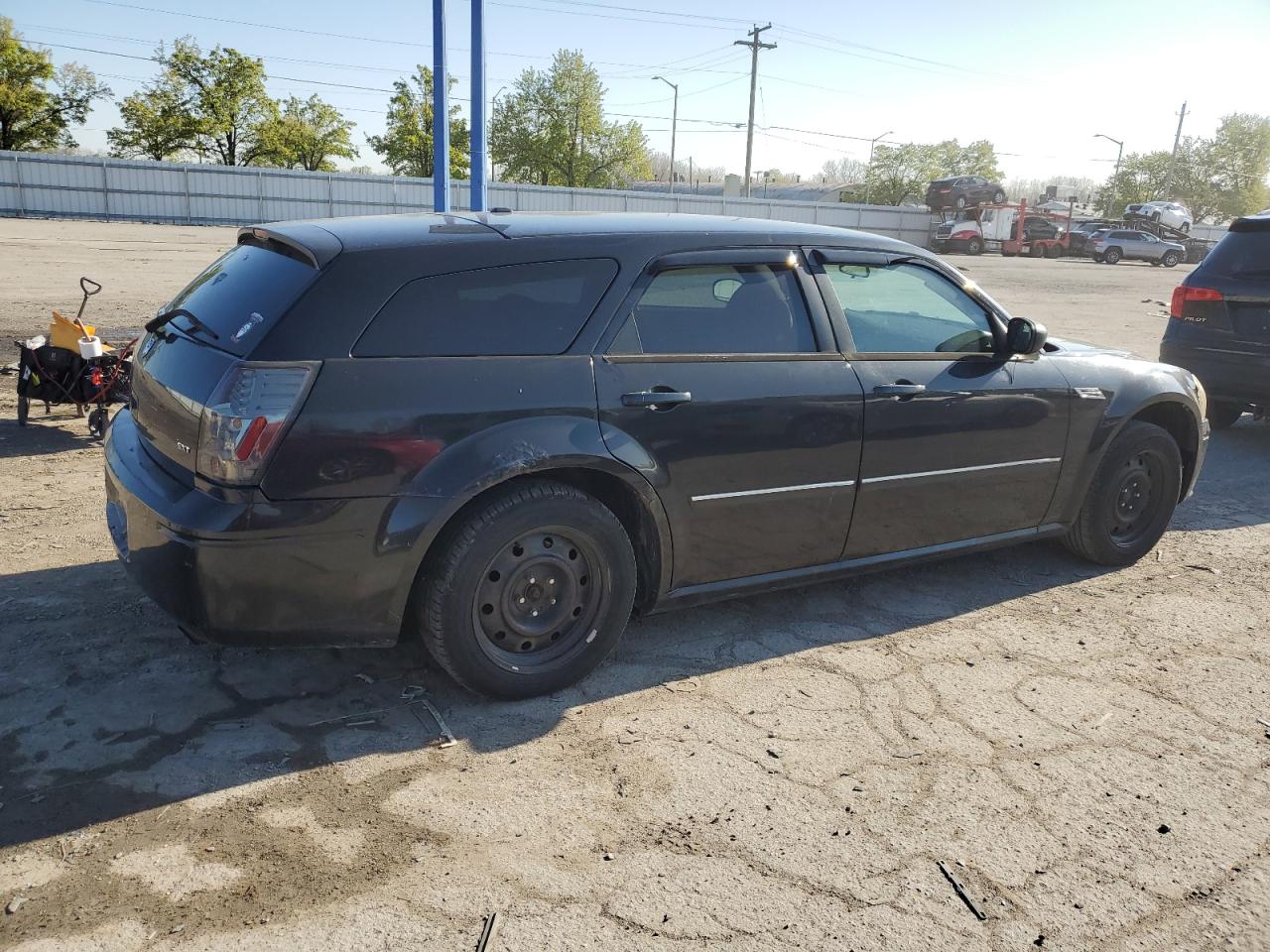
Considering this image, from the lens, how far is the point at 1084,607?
4641 millimetres

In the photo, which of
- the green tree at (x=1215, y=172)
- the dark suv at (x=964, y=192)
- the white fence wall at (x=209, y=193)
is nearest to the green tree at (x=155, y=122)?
the white fence wall at (x=209, y=193)

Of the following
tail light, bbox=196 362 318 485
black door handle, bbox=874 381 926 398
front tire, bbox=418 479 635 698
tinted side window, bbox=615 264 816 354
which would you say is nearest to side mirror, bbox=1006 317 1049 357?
black door handle, bbox=874 381 926 398

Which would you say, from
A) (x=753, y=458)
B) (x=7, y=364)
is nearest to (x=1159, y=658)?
(x=753, y=458)

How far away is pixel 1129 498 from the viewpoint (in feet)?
16.9

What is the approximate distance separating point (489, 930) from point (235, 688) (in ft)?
5.10

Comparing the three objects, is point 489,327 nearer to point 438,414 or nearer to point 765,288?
point 438,414

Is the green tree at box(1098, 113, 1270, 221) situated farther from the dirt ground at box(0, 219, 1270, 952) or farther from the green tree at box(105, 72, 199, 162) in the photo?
the dirt ground at box(0, 219, 1270, 952)

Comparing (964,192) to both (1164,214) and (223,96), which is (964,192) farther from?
(223,96)

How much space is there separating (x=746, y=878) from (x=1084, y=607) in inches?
108

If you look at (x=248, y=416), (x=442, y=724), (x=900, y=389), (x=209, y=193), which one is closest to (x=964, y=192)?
(x=209, y=193)

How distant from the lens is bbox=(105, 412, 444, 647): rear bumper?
9.77 ft

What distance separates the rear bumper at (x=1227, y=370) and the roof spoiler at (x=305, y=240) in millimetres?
7208

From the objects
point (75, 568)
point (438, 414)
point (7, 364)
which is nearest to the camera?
point (438, 414)

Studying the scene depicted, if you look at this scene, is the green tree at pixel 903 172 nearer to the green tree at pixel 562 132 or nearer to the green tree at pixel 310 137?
the green tree at pixel 562 132
